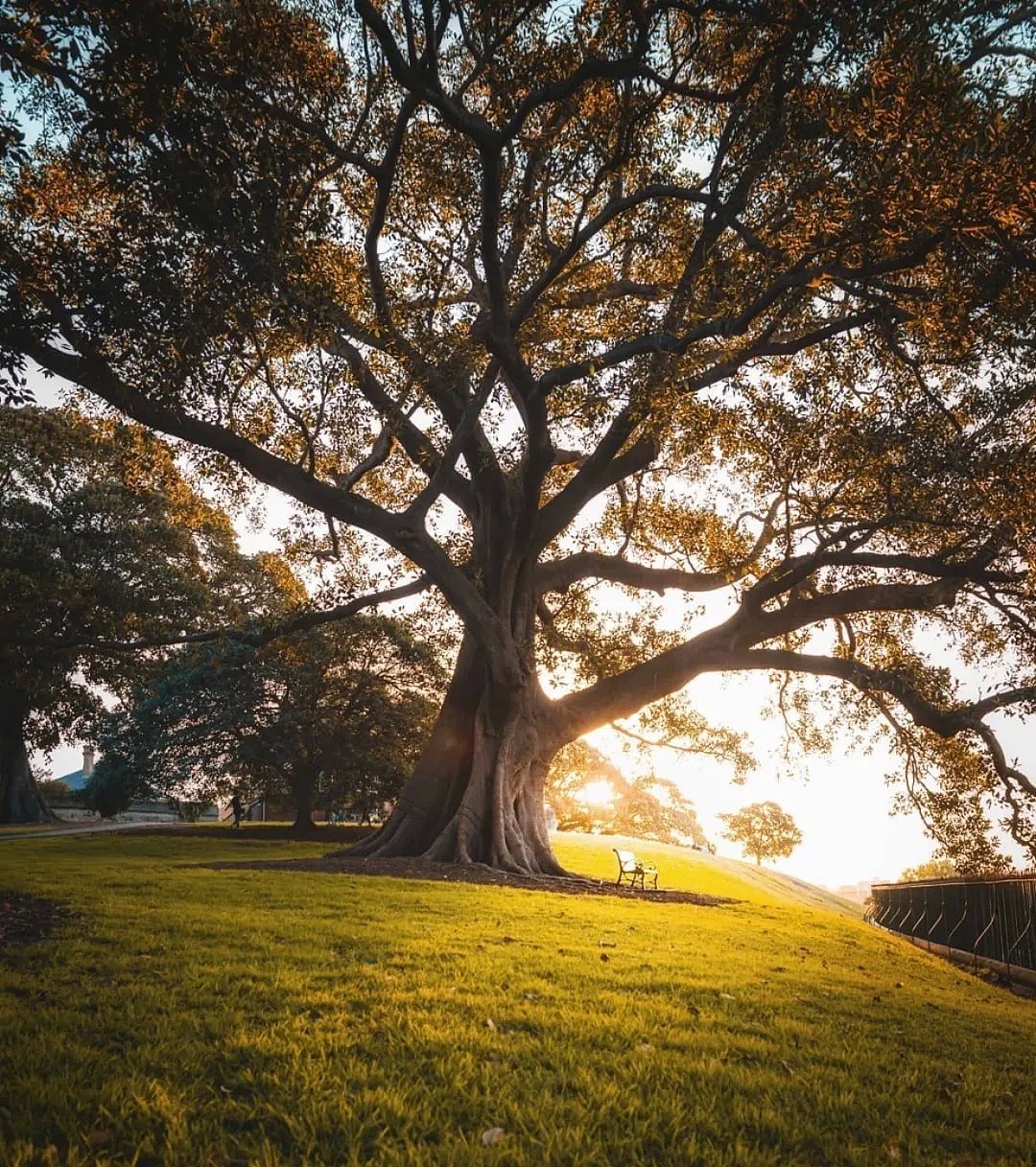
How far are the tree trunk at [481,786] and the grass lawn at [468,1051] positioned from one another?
22.5 ft

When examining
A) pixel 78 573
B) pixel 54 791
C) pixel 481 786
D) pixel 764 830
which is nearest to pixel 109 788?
pixel 78 573

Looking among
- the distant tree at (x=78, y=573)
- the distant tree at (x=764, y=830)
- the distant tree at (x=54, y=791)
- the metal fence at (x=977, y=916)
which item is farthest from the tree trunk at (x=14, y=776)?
the distant tree at (x=764, y=830)

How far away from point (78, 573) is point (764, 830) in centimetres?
4121

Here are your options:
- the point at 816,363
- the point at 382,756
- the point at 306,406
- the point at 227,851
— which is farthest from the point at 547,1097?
the point at 382,756

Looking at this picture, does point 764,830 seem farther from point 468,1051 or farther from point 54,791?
point 468,1051

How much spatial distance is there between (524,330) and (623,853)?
1111 centimetres

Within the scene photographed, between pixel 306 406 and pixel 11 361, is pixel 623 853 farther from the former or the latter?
pixel 11 361

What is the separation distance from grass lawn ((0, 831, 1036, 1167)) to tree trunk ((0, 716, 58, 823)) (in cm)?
2722

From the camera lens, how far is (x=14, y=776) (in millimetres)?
30844

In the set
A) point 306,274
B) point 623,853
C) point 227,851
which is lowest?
point 227,851

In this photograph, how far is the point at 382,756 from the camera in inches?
1016

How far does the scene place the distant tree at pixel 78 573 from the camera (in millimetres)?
24016

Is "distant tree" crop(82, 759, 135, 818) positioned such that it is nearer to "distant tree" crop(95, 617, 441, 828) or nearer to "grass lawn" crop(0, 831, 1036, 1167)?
"distant tree" crop(95, 617, 441, 828)

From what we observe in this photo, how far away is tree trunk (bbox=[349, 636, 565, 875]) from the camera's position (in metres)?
15.2
